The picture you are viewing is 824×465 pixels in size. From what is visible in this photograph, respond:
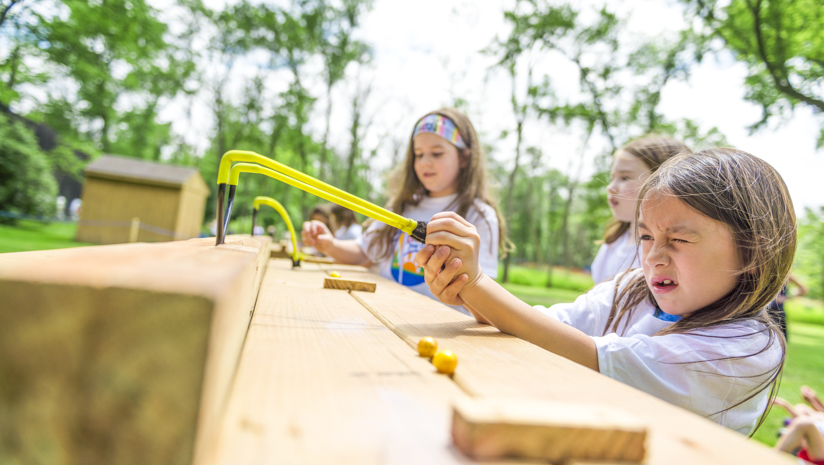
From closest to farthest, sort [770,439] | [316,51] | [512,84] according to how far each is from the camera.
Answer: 1. [770,439]
2. [512,84]
3. [316,51]

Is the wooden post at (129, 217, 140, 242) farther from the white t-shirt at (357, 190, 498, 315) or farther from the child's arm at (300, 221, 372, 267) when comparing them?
the white t-shirt at (357, 190, 498, 315)

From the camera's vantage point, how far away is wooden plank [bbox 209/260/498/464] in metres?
0.45

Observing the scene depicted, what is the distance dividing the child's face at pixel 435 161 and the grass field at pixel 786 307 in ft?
3.34

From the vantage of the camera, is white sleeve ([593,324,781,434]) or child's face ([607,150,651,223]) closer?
white sleeve ([593,324,781,434])

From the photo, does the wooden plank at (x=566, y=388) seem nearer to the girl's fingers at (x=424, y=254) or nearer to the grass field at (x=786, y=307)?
the girl's fingers at (x=424, y=254)

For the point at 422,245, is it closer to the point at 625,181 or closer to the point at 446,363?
the point at 625,181

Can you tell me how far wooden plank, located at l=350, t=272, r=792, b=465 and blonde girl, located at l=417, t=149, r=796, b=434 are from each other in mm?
176

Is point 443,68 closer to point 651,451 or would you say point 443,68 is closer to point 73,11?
point 73,11

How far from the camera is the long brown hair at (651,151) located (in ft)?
10.1

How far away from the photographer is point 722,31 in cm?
1055

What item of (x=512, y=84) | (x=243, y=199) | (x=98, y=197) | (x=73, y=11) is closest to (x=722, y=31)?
(x=512, y=84)

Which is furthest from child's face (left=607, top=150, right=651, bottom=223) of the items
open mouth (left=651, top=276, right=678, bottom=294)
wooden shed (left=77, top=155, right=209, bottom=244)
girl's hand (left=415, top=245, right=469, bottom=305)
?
wooden shed (left=77, top=155, right=209, bottom=244)

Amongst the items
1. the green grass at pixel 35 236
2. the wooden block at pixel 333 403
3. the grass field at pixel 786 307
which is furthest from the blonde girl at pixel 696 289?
the green grass at pixel 35 236

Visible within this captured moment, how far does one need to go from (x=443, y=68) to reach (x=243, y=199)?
17795 millimetres
